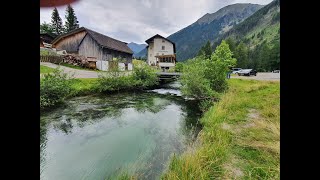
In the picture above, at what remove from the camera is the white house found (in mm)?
23419

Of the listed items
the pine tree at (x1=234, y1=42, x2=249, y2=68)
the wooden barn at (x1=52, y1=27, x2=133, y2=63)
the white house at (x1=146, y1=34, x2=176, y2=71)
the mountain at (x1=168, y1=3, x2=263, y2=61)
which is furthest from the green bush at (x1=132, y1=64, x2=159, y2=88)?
the mountain at (x1=168, y1=3, x2=263, y2=61)

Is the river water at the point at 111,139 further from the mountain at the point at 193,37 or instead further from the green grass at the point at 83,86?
the mountain at the point at 193,37

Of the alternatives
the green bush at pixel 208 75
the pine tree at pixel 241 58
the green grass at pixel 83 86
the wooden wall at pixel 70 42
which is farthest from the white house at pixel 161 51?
the green grass at pixel 83 86

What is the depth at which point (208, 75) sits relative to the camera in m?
10.0

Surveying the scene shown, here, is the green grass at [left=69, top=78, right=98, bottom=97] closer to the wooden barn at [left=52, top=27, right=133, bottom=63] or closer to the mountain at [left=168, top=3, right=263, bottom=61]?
the wooden barn at [left=52, top=27, right=133, bottom=63]

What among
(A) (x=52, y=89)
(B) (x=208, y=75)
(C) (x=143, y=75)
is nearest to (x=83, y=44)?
(C) (x=143, y=75)

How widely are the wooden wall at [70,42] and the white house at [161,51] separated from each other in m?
11.0

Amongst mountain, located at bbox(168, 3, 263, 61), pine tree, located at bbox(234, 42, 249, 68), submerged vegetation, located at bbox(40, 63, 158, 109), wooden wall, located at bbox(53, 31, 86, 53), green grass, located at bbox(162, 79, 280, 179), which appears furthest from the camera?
mountain, located at bbox(168, 3, 263, 61)

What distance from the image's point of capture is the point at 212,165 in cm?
263

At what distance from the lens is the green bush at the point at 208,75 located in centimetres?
889

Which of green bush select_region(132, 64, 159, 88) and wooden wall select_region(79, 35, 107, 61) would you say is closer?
green bush select_region(132, 64, 159, 88)

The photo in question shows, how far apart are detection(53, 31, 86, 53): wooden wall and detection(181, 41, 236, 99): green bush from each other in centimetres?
823

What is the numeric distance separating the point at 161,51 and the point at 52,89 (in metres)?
19.4
